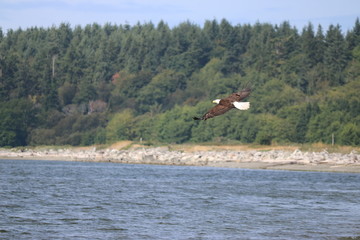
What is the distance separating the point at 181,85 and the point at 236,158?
164ft

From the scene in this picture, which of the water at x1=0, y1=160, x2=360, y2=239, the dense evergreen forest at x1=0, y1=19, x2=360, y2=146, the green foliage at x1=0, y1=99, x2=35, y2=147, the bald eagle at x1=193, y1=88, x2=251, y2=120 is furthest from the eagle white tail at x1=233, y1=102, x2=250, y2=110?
the green foliage at x1=0, y1=99, x2=35, y2=147

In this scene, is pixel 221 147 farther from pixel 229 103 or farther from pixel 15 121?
pixel 229 103

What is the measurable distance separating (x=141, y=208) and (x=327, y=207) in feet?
25.7

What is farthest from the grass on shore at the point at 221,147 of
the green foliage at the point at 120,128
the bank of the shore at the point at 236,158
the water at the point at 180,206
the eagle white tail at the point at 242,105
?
the eagle white tail at the point at 242,105

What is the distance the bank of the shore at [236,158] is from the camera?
52969mm

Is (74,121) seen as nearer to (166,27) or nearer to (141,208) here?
(166,27)

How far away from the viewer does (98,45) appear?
5394 inches

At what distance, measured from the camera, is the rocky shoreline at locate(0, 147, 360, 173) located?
53.0m

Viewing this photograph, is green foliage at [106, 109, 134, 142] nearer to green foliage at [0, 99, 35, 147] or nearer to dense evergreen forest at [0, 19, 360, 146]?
dense evergreen forest at [0, 19, 360, 146]

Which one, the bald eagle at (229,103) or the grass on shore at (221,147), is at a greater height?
the bald eagle at (229,103)

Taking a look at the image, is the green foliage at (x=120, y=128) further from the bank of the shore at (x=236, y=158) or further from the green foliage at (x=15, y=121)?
the bank of the shore at (x=236, y=158)

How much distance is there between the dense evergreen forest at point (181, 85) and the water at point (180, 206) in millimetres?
30943

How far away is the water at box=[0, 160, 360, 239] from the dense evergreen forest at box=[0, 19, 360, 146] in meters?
30.9

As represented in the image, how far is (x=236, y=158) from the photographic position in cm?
6050
